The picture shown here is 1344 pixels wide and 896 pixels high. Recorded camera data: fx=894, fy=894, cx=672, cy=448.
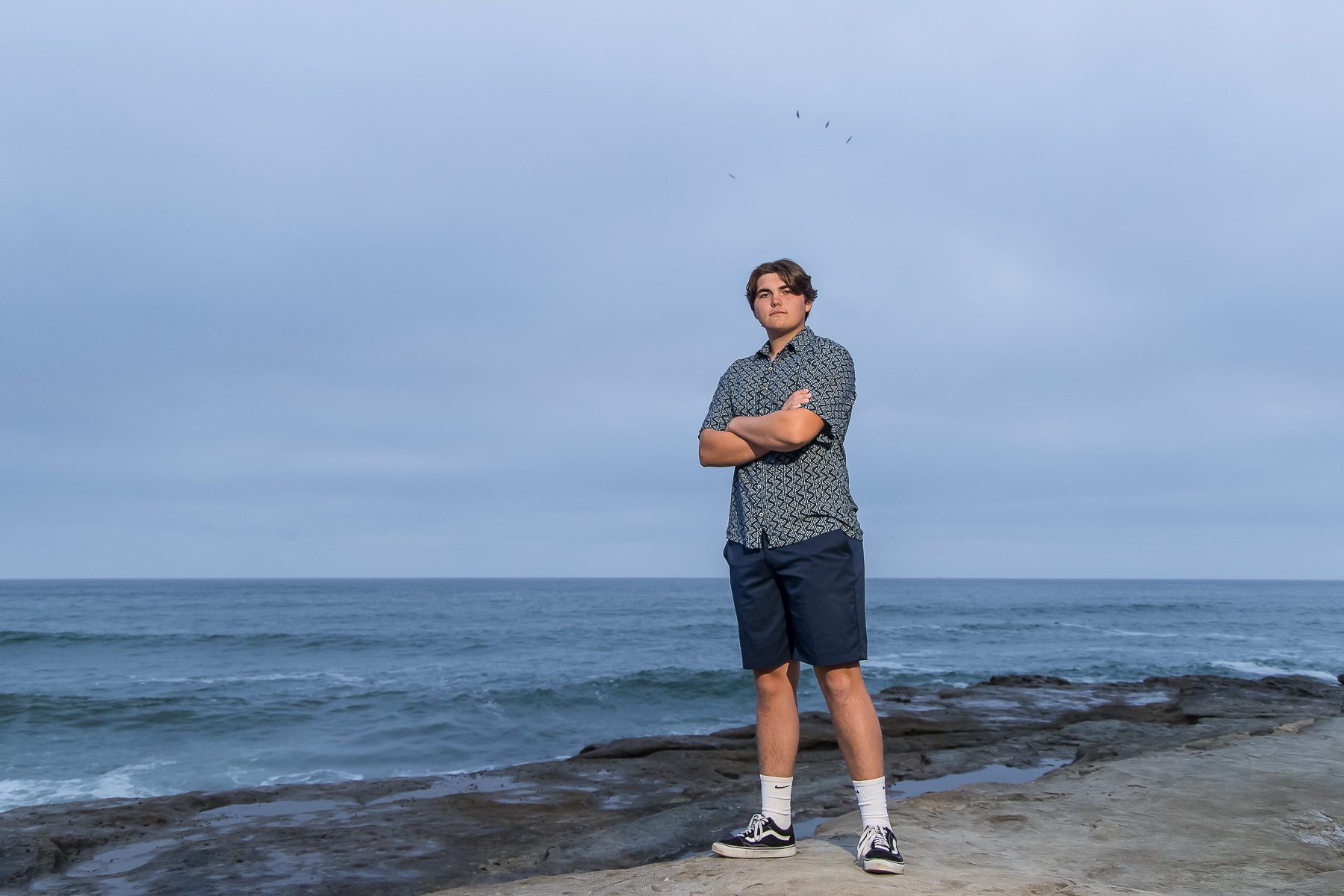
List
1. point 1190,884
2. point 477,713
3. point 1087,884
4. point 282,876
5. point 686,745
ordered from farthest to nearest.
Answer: point 477,713 < point 686,745 < point 282,876 < point 1190,884 < point 1087,884

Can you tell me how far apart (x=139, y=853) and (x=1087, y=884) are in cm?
503

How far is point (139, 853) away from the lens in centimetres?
512

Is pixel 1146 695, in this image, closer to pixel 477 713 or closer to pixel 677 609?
pixel 477 713

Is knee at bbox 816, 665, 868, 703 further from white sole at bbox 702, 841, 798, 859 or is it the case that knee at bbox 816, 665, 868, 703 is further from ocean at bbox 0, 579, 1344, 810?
ocean at bbox 0, 579, 1344, 810

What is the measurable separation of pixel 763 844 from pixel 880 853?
46 centimetres

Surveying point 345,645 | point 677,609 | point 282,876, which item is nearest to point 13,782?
point 282,876

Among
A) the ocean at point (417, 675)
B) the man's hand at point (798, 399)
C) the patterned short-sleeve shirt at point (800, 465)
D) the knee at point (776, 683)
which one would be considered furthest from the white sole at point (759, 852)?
the ocean at point (417, 675)

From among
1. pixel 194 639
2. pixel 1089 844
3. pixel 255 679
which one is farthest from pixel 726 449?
pixel 194 639

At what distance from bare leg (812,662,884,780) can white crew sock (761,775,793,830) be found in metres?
0.28

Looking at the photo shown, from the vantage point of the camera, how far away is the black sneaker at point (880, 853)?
277 cm

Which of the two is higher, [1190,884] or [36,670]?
[1190,884]

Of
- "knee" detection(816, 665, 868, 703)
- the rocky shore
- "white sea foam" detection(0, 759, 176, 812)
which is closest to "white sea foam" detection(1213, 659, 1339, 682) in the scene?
the rocky shore

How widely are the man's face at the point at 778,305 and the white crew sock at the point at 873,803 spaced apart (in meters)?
1.61

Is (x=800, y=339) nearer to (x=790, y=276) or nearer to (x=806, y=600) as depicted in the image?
(x=790, y=276)
